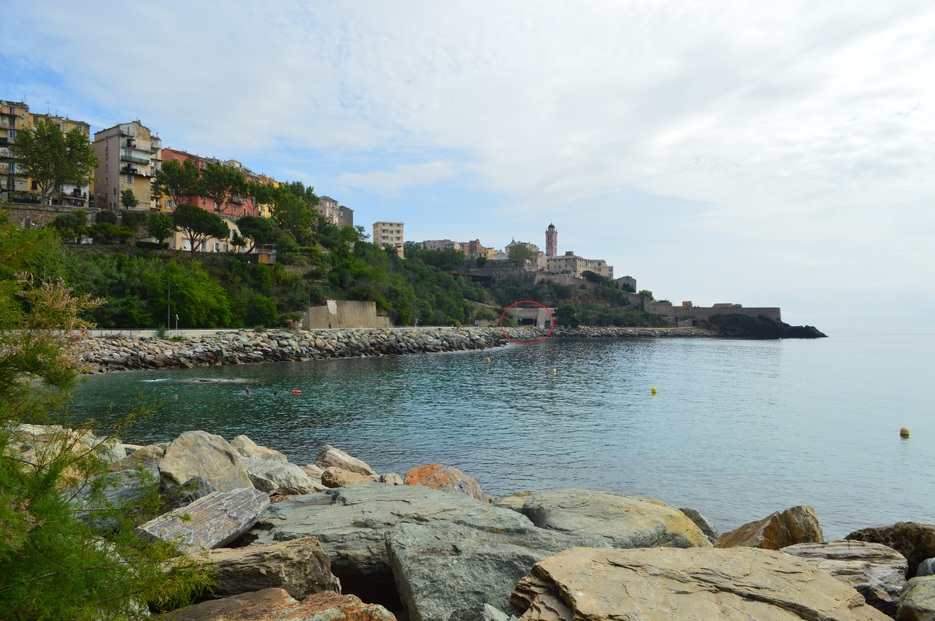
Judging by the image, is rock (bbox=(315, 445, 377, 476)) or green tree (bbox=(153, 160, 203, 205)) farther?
green tree (bbox=(153, 160, 203, 205))

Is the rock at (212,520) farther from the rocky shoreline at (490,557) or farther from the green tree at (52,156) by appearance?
the green tree at (52,156)

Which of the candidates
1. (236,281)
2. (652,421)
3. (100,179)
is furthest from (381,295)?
(652,421)

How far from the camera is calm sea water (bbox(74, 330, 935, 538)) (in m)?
14.1

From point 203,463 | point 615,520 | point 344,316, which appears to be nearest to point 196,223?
point 344,316

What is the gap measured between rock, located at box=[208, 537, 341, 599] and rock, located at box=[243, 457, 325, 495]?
380cm

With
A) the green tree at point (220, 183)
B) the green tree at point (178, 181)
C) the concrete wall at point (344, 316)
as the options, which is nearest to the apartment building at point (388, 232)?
the green tree at point (220, 183)

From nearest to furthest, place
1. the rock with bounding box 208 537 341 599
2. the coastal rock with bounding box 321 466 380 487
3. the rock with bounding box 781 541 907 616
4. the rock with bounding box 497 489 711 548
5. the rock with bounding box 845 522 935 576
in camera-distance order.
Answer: the rock with bounding box 208 537 341 599 → the rock with bounding box 781 541 907 616 → the rock with bounding box 497 489 711 548 → the rock with bounding box 845 522 935 576 → the coastal rock with bounding box 321 466 380 487

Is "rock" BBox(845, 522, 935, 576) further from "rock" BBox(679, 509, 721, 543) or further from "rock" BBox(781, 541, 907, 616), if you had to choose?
"rock" BBox(679, 509, 721, 543)

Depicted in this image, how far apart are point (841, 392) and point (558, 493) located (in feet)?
113

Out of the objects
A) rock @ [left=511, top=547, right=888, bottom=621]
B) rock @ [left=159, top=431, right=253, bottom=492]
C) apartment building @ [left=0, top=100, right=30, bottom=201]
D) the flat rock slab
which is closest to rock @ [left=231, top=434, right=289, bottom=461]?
rock @ [left=159, top=431, right=253, bottom=492]

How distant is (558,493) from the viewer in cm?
847

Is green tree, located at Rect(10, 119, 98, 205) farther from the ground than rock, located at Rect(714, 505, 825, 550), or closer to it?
farther from the ground

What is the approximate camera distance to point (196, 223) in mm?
59594

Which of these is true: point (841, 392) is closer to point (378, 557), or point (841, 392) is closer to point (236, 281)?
point (378, 557)
